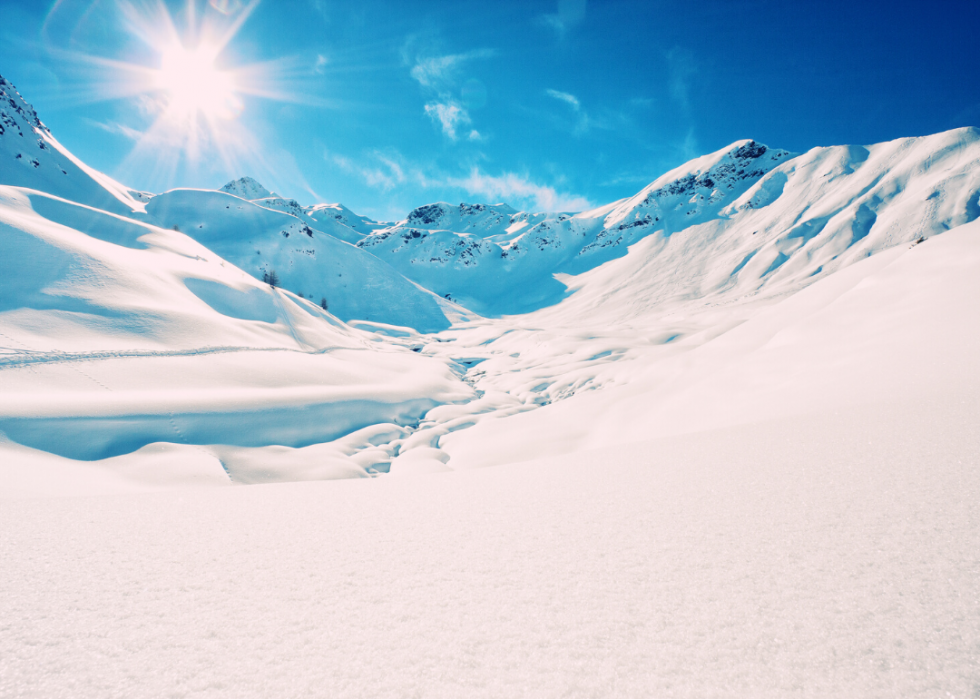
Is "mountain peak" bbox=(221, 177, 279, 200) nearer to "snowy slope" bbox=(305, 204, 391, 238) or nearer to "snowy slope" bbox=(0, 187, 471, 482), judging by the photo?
"snowy slope" bbox=(305, 204, 391, 238)

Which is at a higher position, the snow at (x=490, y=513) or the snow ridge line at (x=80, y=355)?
the snow ridge line at (x=80, y=355)

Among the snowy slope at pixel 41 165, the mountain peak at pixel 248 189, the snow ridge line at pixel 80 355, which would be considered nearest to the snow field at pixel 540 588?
the snow ridge line at pixel 80 355

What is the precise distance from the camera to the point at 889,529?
2133 mm

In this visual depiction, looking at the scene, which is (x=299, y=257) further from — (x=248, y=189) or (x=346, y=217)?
(x=248, y=189)

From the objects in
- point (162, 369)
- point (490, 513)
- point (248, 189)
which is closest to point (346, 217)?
point (248, 189)

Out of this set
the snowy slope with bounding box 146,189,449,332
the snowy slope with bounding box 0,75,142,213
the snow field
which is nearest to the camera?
the snow field

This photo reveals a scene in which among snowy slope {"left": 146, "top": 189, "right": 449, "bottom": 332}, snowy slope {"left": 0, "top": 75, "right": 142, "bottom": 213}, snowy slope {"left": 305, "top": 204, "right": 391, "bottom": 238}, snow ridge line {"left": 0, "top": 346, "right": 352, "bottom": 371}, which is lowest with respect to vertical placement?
snow ridge line {"left": 0, "top": 346, "right": 352, "bottom": 371}

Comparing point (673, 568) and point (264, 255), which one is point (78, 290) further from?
point (264, 255)

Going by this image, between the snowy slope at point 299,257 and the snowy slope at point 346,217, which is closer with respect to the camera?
the snowy slope at point 299,257

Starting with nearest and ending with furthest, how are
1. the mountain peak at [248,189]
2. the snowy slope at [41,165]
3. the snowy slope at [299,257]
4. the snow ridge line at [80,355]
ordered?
the snow ridge line at [80,355] < the snowy slope at [41,165] < the snowy slope at [299,257] < the mountain peak at [248,189]

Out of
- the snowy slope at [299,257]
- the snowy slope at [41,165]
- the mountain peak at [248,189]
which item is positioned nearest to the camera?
the snowy slope at [41,165]

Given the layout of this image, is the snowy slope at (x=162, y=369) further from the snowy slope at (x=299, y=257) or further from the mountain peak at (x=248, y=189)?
the mountain peak at (x=248, y=189)

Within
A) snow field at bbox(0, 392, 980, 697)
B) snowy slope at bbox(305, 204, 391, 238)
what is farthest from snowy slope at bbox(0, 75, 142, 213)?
snowy slope at bbox(305, 204, 391, 238)

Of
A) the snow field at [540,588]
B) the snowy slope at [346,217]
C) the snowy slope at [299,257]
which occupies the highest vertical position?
the snowy slope at [346,217]
